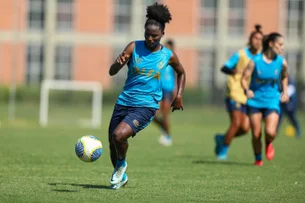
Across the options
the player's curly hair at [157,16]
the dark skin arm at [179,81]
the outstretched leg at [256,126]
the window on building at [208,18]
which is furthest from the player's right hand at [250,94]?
the window on building at [208,18]

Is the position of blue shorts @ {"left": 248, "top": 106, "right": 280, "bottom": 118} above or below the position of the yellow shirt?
below

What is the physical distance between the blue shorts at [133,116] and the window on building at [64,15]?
42.8 m

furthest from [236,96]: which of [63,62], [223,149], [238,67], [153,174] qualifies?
[63,62]

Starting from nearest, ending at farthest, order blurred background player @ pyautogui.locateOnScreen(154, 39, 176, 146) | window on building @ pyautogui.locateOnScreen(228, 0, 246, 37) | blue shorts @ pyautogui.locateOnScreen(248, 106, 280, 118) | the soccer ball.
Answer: the soccer ball → blue shorts @ pyautogui.locateOnScreen(248, 106, 280, 118) → blurred background player @ pyautogui.locateOnScreen(154, 39, 176, 146) → window on building @ pyautogui.locateOnScreen(228, 0, 246, 37)

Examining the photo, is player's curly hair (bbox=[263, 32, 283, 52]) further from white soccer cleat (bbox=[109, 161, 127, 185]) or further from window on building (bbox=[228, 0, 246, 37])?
window on building (bbox=[228, 0, 246, 37])

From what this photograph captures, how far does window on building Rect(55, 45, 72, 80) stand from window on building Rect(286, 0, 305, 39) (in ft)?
44.9

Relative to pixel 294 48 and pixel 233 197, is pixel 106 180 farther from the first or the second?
pixel 294 48

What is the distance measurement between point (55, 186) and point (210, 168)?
379 cm

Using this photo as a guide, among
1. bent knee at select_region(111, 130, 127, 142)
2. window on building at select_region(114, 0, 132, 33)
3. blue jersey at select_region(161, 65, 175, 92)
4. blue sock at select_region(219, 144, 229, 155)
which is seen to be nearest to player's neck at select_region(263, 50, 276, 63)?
blue sock at select_region(219, 144, 229, 155)

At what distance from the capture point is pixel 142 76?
1091 centimetres

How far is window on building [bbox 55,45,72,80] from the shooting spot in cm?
5312

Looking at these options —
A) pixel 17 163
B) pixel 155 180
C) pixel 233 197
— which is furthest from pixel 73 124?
pixel 233 197

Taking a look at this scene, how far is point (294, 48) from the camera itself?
5459 centimetres

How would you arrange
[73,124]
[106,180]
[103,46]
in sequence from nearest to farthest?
[106,180], [73,124], [103,46]
